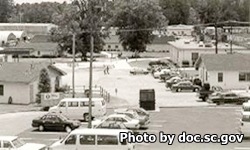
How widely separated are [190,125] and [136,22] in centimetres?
8320

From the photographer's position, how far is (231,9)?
18275 centimetres

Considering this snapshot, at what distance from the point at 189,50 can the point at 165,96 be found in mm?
34144

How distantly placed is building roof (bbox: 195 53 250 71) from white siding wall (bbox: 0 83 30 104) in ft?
68.7

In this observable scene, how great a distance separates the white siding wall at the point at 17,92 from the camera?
50.8 meters

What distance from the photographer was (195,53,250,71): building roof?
6228 cm

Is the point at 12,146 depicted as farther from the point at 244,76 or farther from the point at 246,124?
the point at 244,76

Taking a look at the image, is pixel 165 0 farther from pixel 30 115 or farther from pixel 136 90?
→ pixel 30 115

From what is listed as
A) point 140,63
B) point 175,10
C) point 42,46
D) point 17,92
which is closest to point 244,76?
point 17,92

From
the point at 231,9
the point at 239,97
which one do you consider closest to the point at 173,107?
the point at 239,97

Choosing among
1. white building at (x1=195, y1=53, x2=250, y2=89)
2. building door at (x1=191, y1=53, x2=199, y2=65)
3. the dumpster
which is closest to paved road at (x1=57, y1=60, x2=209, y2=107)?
the dumpster

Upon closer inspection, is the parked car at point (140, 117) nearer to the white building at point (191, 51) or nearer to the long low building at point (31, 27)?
the white building at point (191, 51)

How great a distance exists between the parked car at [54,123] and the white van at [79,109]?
3.73 m

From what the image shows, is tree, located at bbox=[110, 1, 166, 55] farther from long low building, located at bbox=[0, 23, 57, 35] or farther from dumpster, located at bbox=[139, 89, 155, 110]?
dumpster, located at bbox=[139, 89, 155, 110]

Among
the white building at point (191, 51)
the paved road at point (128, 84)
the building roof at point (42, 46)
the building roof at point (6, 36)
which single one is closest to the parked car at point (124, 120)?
the paved road at point (128, 84)
